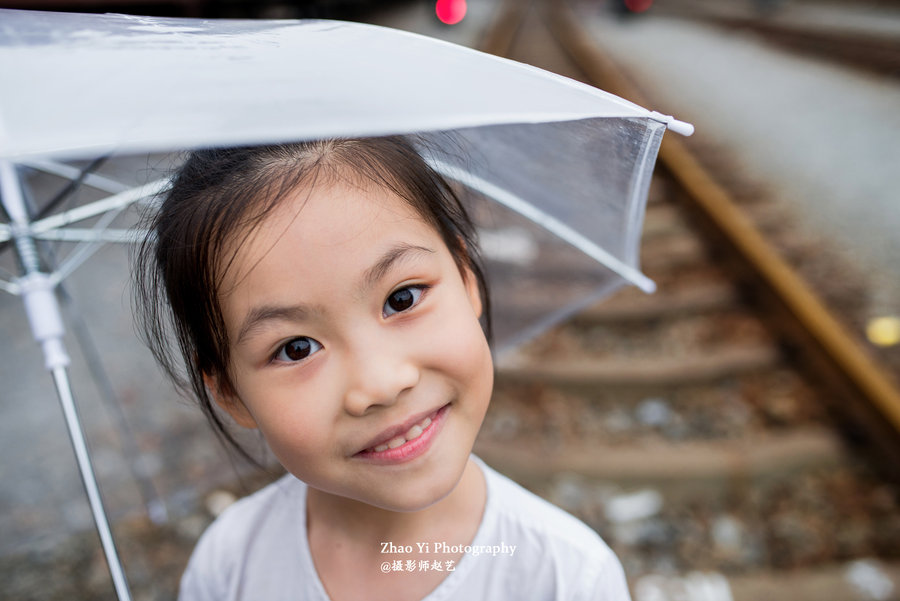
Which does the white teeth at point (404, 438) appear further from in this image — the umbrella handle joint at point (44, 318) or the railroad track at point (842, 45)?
the railroad track at point (842, 45)

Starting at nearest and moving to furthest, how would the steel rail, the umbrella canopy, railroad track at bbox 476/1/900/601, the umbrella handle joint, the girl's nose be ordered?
the umbrella canopy < the girl's nose < the umbrella handle joint < railroad track at bbox 476/1/900/601 < the steel rail

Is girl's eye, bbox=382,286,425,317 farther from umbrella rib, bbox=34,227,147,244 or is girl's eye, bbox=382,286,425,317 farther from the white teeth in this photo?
umbrella rib, bbox=34,227,147,244

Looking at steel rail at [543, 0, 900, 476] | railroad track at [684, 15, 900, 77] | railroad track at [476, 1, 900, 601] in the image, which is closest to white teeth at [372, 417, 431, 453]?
railroad track at [476, 1, 900, 601]

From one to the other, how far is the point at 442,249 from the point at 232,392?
1.33 feet

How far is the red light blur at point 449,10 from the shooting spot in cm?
1230

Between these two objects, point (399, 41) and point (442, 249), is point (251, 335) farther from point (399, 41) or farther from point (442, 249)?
point (399, 41)

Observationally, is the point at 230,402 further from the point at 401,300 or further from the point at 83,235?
the point at 83,235

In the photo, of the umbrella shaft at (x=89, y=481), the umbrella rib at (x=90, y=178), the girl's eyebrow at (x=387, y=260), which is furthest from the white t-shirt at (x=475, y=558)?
the umbrella rib at (x=90, y=178)

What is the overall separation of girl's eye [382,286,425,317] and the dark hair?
123 millimetres

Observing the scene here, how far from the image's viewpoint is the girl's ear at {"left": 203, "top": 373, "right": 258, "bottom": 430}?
99cm

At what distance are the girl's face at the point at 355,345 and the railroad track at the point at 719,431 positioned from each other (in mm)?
1711

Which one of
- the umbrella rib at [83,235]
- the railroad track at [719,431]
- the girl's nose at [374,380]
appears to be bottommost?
the railroad track at [719,431]

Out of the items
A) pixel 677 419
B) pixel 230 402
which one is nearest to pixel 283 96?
pixel 230 402

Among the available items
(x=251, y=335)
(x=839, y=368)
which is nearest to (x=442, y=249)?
(x=251, y=335)
